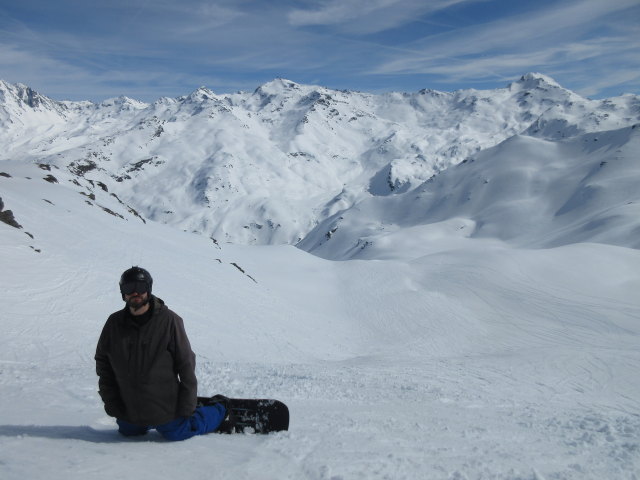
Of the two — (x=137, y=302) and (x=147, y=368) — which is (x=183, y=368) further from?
(x=137, y=302)

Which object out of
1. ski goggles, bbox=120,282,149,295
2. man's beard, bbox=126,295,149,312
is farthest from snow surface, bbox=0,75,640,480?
ski goggles, bbox=120,282,149,295

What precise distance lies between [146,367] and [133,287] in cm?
97

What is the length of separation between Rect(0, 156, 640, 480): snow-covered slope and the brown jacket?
1.32 feet

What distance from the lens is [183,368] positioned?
5.20 m

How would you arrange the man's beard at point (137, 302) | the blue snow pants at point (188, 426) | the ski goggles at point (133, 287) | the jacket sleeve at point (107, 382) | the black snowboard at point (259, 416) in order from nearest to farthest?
the ski goggles at point (133, 287)
the man's beard at point (137, 302)
the jacket sleeve at point (107, 382)
the blue snow pants at point (188, 426)
the black snowboard at point (259, 416)

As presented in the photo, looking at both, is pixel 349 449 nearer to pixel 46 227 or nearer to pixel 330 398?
pixel 330 398

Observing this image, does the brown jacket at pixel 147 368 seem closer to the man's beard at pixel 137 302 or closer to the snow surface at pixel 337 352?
the man's beard at pixel 137 302

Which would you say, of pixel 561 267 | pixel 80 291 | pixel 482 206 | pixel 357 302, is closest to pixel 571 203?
pixel 482 206

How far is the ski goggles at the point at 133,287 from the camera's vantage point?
4758 mm

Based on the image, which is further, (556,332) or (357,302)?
(357,302)

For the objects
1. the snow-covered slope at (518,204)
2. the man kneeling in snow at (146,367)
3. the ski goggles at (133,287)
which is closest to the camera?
the ski goggles at (133,287)

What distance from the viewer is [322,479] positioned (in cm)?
467

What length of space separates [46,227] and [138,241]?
630cm

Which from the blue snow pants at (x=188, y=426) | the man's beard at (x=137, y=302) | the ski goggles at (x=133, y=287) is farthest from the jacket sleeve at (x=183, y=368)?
the ski goggles at (x=133, y=287)
